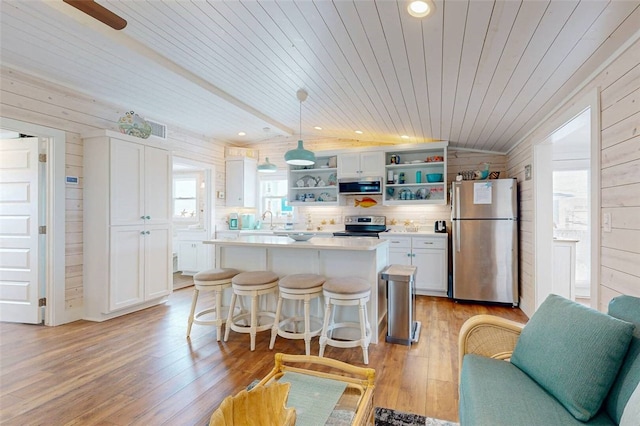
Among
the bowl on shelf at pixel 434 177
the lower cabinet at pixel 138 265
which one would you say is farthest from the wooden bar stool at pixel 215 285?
the bowl on shelf at pixel 434 177

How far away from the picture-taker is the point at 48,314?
344 centimetres

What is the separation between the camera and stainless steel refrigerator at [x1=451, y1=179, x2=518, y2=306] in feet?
13.7

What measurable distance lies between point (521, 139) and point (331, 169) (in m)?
2.87

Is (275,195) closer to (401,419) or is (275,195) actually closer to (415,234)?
(415,234)

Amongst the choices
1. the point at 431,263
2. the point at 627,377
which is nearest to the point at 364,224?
the point at 431,263

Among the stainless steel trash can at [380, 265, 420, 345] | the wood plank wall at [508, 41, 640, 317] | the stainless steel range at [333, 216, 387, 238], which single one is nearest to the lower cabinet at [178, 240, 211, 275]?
the stainless steel range at [333, 216, 387, 238]

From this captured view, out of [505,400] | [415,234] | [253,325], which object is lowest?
[253,325]

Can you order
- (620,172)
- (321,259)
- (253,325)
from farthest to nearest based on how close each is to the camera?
(321,259), (253,325), (620,172)

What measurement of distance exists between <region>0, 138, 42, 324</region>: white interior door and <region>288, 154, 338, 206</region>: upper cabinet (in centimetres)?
360

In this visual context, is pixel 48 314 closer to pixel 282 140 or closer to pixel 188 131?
pixel 188 131

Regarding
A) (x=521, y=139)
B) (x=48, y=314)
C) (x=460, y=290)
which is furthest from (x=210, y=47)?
(x=460, y=290)

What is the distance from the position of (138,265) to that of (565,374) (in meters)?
4.16

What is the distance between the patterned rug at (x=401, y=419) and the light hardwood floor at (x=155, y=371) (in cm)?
6

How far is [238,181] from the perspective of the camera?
19.7 feet
